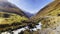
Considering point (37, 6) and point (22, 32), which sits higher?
point (37, 6)

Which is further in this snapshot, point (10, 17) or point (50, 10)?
Answer: point (50, 10)

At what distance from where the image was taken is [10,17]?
1846 mm

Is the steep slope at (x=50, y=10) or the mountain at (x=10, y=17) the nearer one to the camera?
the mountain at (x=10, y=17)

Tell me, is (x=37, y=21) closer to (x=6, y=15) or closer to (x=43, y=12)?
(x=43, y=12)

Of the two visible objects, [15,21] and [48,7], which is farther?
[48,7]

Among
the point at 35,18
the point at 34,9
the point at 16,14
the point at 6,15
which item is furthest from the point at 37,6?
the point at 6,15

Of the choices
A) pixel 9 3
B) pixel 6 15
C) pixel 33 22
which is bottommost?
pixel 33 22

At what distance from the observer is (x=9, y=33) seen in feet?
5.78

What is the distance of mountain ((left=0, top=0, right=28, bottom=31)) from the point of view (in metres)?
1.78

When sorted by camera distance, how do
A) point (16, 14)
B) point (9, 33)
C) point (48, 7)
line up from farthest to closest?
point (48, 7) → point (16, 14) → point (9, 33)

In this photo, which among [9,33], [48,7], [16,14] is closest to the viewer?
[9,33]

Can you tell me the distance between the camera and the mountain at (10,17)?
1.78 metres

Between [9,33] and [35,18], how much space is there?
0.42m

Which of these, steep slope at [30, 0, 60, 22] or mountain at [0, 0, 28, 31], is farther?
steep slope at [30, 0, 60, 22]
